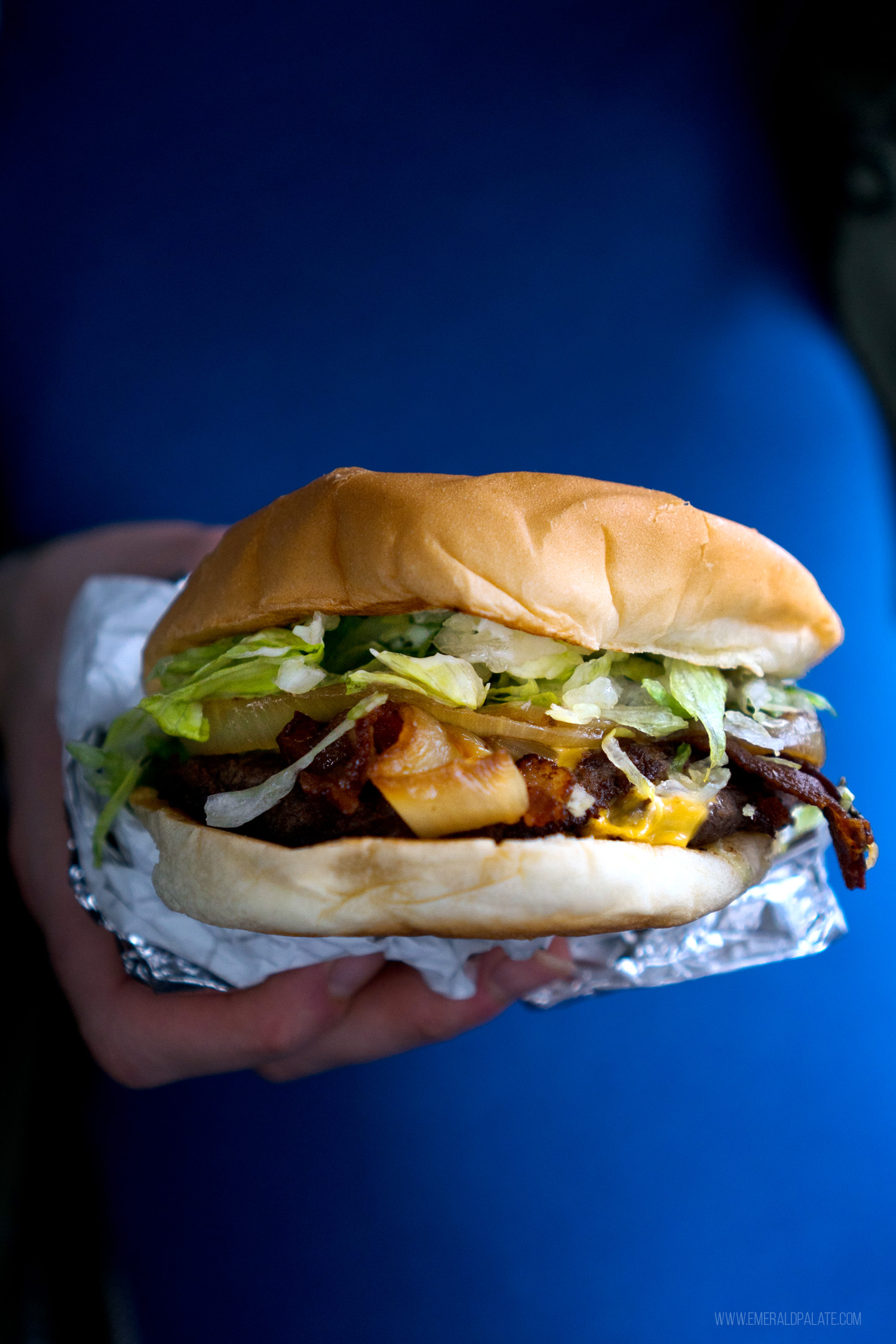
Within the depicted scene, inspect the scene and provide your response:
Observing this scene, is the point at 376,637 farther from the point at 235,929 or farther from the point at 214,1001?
the point at 214,1001

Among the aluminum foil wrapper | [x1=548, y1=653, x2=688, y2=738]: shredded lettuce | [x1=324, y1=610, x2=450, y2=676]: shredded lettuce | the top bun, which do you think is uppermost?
the top bun

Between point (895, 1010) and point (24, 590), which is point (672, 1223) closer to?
point (895, 1010)

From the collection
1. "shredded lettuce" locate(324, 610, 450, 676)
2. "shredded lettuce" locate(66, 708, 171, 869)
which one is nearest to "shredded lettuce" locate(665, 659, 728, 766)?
"shredded lettuce" locate(324, 610, 450, 676)

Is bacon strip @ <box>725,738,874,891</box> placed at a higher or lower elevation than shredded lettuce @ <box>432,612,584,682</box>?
lower

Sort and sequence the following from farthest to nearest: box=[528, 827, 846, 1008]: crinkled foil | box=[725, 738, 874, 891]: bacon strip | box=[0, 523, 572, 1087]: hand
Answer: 1. box=[528, 827, 846, 1008]: crinkled foil
2. box=[0, 523, 572, 1087]: hand
3. box=[725, 738, 874, 891]: bacon strip

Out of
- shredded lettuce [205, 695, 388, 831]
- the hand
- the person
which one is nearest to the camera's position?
shredded lettuce [205, 695, 388, 831]

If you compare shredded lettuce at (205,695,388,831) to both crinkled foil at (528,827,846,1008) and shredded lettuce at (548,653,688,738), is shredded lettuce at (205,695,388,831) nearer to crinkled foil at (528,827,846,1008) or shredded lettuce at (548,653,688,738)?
shredded lettuce at (548,653,688,738)

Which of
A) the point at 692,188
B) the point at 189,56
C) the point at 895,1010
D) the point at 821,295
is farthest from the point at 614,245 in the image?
the point at 895,1010
